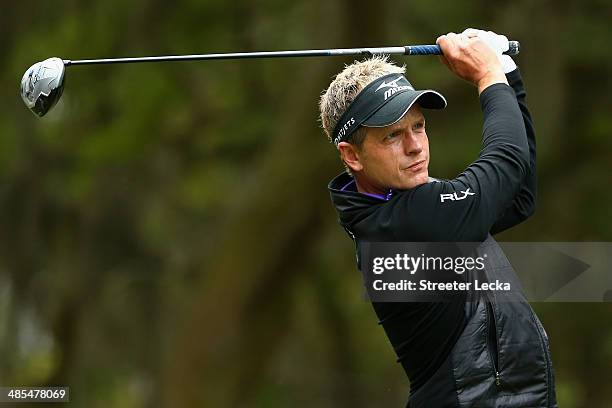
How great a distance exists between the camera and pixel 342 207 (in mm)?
5047

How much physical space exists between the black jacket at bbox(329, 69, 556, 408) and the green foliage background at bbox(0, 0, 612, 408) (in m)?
7.64

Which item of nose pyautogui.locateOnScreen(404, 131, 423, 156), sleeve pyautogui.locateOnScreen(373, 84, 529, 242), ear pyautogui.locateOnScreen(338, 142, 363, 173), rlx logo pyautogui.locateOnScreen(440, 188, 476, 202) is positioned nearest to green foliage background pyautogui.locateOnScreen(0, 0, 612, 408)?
ear pyautogui.locateOnScreen(338, 142, 363, 173)

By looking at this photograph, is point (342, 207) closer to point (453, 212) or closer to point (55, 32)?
point (453, 212)

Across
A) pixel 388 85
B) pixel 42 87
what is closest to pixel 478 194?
pixel 388 85

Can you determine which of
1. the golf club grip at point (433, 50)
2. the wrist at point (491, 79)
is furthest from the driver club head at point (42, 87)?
the wrist at point (491, 79)

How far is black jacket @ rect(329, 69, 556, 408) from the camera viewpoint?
4656mm

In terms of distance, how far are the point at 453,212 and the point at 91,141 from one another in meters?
10.7

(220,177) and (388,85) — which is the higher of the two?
(220,177)

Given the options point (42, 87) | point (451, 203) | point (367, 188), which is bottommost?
point (451, 203)

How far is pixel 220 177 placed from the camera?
17.8 metres

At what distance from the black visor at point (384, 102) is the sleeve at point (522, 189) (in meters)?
0.34

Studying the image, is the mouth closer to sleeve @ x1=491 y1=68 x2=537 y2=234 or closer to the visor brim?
the visor brim

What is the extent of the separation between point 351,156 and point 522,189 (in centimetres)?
71

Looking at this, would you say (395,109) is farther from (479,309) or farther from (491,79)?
(479,309)
